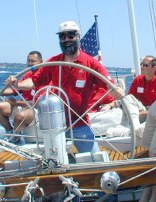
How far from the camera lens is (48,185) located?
290 cm

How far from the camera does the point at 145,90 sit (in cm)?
589

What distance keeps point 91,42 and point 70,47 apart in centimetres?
614

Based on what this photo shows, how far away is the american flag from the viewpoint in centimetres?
950

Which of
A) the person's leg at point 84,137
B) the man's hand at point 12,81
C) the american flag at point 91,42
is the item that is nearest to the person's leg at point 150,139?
the person's leg at point 84,137

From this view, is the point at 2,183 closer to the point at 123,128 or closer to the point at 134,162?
the point at 134,162

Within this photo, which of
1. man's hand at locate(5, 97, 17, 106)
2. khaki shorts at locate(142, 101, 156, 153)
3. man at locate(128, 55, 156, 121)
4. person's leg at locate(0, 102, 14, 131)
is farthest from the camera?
man at locate(128, 55, 156, 121)

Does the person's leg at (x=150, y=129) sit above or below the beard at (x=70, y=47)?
below

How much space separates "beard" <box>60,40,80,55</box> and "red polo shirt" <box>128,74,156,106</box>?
7.80 ft

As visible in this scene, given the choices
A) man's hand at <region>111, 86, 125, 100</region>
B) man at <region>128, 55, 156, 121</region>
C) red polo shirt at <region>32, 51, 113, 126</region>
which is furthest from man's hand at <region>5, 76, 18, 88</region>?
man at <region>128, 55, 156, 121</region>

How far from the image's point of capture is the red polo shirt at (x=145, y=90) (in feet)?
19.2

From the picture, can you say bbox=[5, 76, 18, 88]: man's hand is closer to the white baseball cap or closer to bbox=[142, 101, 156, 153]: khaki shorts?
the white baseball cap

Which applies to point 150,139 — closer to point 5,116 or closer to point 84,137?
point 84,137

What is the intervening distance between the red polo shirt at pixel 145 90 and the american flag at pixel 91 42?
3.53m

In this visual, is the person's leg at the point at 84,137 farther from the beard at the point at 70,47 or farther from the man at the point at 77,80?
the beard at the point at 70,47
